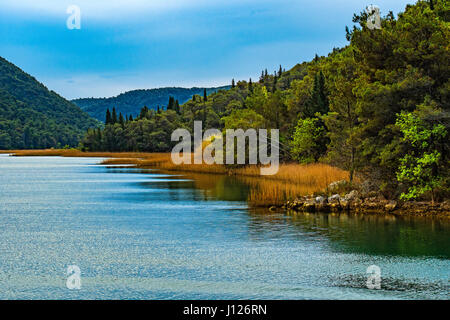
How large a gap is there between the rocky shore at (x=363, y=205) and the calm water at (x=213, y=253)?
1414 millimetres

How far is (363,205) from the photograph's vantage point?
28797 mm

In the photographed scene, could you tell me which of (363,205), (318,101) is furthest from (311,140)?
(363,205)

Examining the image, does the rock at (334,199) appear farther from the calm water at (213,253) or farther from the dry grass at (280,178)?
the dry grass at (280,178)

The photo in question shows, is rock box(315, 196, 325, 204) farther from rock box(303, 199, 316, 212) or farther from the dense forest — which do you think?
the dense forest

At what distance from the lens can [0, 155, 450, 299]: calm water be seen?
47.2 feet

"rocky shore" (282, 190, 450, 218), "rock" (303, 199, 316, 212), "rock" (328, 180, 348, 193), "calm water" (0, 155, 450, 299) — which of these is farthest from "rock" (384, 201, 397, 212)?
"rock" (303, 199, 316, 212)

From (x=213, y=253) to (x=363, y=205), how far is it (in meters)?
12.5

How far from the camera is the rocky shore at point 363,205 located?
88.6 feet

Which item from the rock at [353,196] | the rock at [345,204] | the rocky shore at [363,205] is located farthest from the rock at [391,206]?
the rock at [345,204]

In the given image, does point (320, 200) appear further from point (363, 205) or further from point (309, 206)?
point (363, 205)

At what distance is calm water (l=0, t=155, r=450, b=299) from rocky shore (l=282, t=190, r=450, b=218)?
1.41m

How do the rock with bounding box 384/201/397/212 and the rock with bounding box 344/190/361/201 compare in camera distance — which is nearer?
the rock with bounding box 384/201/397/212
